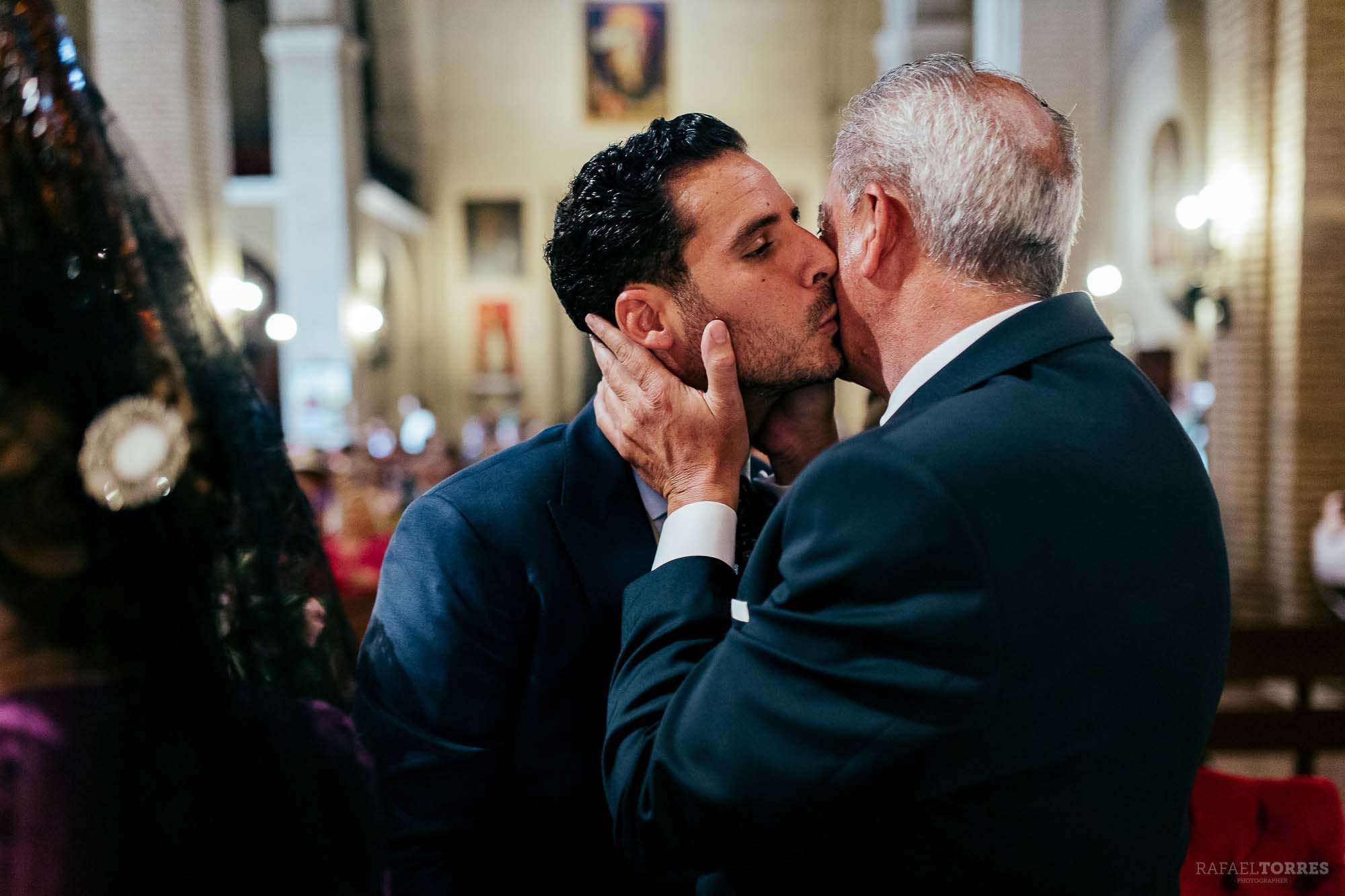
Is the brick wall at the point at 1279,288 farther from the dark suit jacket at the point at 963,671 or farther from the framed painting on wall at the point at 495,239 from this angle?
the framed painting on wall at the point at 495,239

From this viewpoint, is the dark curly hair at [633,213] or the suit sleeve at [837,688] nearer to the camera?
the suit sleeve at [837,688]

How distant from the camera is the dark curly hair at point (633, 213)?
1697 mm

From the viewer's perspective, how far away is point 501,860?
1600 mm

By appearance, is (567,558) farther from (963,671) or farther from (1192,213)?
(1192,213)

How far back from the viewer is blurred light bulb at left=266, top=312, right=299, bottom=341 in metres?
13.6

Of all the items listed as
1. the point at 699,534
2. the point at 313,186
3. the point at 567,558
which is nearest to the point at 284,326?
the point at 313,186

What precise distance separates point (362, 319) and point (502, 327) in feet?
22.0

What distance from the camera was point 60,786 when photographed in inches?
29.5

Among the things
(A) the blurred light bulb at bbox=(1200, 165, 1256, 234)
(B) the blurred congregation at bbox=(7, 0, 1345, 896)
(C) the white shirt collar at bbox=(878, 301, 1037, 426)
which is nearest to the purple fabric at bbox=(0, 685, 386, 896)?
(B) the blurred congregation at bbox=(7, 0, 1345, 896)

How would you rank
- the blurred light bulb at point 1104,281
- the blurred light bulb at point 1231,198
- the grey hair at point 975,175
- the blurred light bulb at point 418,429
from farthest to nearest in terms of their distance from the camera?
the blurred light bulb at point 418,429, the blurred light bulb at point 1104,281, the blurred light bulb at point 1231,198, the grey hair at point 975,175

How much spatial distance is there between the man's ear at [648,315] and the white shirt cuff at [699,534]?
0.37 m

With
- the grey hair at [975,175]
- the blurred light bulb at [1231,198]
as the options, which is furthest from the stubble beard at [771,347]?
the blurred light bulb at [1231,198]

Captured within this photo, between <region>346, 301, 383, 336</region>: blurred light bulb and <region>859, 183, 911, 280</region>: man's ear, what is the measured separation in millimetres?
13321

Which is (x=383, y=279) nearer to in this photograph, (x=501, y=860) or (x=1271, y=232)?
(x=1271, y=232)
